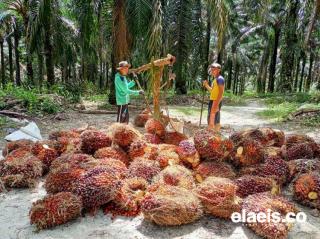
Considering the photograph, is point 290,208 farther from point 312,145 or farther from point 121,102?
point 121,102

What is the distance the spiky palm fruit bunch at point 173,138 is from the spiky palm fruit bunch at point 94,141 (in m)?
0.90

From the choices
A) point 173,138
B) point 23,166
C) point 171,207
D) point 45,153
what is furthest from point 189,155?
point 23,166

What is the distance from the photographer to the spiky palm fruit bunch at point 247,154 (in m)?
4.62

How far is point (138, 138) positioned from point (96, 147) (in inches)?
23.8

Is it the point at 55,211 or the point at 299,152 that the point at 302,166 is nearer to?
the point at 299,152

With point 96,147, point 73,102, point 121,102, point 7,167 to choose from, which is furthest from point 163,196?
point 73,102

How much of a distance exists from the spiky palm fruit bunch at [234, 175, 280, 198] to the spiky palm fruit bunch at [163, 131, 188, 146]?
1.47m

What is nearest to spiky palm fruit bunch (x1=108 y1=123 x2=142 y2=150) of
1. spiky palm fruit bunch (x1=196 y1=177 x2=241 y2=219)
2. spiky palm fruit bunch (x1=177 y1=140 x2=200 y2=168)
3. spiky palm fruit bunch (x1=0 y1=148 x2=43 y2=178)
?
spiky palm fruit bunch (x1=177 y1=140 x2=200 y2=168)

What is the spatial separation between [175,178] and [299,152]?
77.9 inches

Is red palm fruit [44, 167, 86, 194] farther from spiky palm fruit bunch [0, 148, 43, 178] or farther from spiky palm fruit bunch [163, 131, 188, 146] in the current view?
spiky palm fruit bunch [163, 131, 188, 146]

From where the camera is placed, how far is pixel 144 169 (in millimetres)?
4430

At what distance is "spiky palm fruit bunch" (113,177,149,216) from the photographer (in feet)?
12.9

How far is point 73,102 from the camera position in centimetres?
1251

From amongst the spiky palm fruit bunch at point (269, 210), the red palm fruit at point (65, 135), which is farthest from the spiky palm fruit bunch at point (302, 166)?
the red palm fruit at point (65, 135)
